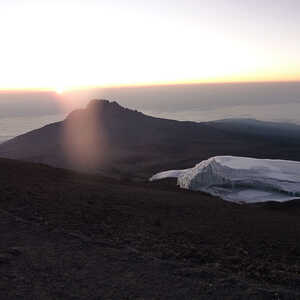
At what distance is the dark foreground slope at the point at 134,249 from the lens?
660cm

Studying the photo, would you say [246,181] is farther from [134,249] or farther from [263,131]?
[263,131]

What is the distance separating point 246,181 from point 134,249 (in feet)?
51.4

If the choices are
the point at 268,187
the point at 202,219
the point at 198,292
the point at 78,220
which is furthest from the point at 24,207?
the point at 268,187

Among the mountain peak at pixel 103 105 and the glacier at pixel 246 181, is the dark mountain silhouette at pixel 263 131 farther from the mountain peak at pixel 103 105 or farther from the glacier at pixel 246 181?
the glacier at pixel 246 181

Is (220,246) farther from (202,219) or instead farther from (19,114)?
(19,114)

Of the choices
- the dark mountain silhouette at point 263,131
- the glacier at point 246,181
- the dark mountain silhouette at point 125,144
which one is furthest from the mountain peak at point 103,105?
the glacier at point 246,181

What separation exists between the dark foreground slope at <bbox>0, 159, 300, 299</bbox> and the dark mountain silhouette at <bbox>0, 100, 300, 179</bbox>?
3271 centimetres

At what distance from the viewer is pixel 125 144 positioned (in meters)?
68.8

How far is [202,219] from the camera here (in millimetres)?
12367

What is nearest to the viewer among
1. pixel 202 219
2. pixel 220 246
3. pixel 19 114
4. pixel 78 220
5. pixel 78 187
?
pixel 220 246

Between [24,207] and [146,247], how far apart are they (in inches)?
144


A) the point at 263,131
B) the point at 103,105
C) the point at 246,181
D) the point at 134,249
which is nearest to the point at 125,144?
the point at 103,105

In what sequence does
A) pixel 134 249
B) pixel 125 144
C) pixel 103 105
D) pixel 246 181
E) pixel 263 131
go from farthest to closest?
pixel 263 131 → pixel 103 105 → pixel 125 144 → pixel 246 181 → pixel 134 249

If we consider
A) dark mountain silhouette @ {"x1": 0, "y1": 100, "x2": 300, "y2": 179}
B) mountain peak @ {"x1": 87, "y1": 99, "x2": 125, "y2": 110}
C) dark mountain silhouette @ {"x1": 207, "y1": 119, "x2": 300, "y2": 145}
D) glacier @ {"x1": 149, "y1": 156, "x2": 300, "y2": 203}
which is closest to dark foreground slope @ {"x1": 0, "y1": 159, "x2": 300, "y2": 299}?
glacier @ {"x1": 149, "y1": 156, "x2": 300, "y2": 203}
